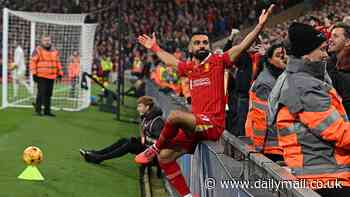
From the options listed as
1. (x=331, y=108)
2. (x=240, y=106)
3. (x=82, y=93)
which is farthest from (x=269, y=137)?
(x=82, y=93)

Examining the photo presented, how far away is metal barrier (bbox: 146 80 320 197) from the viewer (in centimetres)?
429

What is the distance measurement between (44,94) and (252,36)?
10.5m

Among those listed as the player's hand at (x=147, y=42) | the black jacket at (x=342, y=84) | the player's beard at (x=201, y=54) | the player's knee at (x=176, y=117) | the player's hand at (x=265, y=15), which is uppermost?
the player's hand at (x=265, y=15)

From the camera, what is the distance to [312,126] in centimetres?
427

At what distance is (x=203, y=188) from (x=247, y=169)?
1.11 metres

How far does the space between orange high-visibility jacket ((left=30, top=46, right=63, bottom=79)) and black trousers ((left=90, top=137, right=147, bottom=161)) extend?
665cm

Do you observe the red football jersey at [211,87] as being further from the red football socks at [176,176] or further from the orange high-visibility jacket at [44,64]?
the orange high-visibility jacket at [44,64]

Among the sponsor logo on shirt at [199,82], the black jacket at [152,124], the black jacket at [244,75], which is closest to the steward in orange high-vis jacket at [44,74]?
the black jacket at [152,124]

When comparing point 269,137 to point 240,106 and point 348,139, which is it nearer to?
point 348,139

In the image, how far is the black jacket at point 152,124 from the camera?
10234mm

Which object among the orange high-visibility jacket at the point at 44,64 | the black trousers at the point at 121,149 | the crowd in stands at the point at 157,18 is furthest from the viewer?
the crowd in stands at the point at 157,18

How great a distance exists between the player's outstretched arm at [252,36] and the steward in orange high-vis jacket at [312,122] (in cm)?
213

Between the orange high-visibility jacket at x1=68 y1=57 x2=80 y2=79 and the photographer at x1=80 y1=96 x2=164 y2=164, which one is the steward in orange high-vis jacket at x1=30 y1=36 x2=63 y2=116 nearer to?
the orange high-visibility jacket at x1=68 y1=57 x2=80 y2=79

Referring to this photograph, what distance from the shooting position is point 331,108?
14.1 feet
